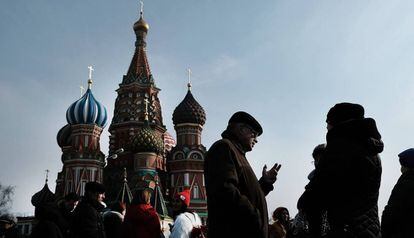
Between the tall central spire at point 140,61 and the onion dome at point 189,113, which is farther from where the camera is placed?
the tall central spire at point 140,61

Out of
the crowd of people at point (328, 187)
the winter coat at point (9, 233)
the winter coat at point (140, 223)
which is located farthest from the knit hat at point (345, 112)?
the winter coat at point (9, 233)

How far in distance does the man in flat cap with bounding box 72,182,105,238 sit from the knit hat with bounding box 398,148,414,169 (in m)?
3.17

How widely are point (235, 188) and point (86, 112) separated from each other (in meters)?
30.3

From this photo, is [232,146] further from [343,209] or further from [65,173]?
[65,173]

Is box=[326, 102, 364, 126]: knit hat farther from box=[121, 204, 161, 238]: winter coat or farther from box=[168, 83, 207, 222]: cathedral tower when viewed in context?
box=[168, 83, 207, 222]: cathedral tower

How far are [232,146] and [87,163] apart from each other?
92.6 ft

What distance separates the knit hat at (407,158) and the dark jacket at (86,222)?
3166mm

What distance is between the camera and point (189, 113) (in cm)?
3428

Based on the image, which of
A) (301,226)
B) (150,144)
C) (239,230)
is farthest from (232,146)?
(150,144)

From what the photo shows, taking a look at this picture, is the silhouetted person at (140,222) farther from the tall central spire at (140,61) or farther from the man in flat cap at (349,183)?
the tall central spire at (140,61)

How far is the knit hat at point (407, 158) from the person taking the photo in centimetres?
446

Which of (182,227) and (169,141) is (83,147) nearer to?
(169,141)

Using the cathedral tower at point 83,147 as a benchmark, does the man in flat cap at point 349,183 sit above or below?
below

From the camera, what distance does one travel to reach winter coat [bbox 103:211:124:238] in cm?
642
